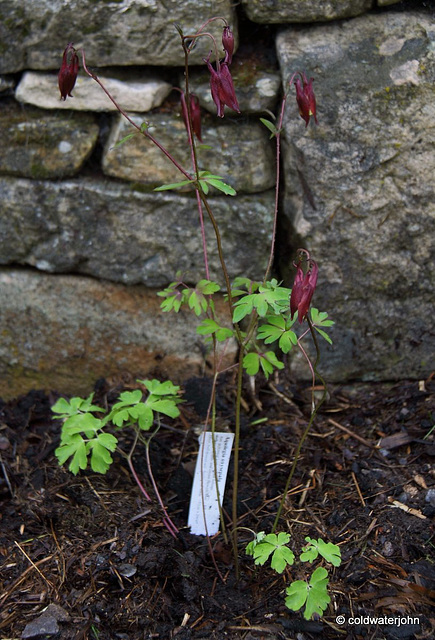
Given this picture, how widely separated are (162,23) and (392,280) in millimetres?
1411

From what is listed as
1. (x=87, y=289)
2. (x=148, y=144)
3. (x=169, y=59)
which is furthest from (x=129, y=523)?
(x=169, y=59)

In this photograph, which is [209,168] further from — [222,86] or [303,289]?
[303,289]

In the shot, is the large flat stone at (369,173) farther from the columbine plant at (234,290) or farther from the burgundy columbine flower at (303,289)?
the burgundy columbine flower at (303,289)

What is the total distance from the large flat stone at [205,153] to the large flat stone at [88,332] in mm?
524

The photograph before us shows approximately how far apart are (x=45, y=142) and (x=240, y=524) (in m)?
1.78

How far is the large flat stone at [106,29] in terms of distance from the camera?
8.01ft

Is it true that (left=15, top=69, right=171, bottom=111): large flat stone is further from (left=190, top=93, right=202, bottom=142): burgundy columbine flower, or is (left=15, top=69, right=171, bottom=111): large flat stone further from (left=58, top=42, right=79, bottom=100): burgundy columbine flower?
(left=58, top=42, right=79, bottom=100): burgundy columbine flower

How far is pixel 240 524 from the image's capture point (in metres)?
2.21

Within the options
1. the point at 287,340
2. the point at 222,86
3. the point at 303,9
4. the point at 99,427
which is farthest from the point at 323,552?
the point at 303,9

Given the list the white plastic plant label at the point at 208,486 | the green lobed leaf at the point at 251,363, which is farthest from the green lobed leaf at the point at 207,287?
the white plastic plant label at the point at 208,486

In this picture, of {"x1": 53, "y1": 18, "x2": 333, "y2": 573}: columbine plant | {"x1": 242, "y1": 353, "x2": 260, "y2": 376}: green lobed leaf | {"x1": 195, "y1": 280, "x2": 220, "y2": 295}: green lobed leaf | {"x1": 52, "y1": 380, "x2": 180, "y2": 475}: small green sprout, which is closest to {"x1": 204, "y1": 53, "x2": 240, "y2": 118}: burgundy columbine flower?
{"x1": 53, "y1": 18, "x2": 333, "y2": 573}: columbine plant

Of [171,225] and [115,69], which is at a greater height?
[115,69]

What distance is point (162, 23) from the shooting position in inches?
96.7

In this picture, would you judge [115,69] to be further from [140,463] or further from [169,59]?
[140,463]
